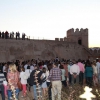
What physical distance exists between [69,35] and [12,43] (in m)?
15.0

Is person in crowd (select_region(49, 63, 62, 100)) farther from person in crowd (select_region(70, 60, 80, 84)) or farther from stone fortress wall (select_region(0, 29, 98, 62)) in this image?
stone fortress wall (select_region(0, 29, 98, 62))

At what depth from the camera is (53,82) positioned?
320 inches

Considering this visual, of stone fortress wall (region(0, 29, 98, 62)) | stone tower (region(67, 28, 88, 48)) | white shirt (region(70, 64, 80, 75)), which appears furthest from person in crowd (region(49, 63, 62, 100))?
stone tower (region(67, 28, 88, 48))

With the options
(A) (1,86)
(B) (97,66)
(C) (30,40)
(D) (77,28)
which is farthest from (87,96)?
(D) (77,28)

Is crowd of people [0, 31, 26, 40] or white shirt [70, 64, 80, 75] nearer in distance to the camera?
white shirt [70, 64, 80, 75]

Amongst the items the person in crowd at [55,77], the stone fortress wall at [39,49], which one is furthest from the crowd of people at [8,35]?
the person in crowd at [55,77]

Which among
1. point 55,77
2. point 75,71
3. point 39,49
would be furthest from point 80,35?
point 55,77

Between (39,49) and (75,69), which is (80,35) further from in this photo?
(75,69)

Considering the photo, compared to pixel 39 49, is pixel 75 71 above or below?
below

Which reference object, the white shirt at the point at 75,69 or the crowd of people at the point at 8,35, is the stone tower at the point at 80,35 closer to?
the crowd of people at the point at 8,35

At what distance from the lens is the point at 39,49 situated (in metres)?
30.2

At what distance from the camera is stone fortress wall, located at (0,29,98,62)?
2710 centimetres

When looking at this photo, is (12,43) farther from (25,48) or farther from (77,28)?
(77,28)

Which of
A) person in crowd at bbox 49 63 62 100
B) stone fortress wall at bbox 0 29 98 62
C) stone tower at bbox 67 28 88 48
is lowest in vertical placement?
person in crowd at bbox 49 63 62 100
